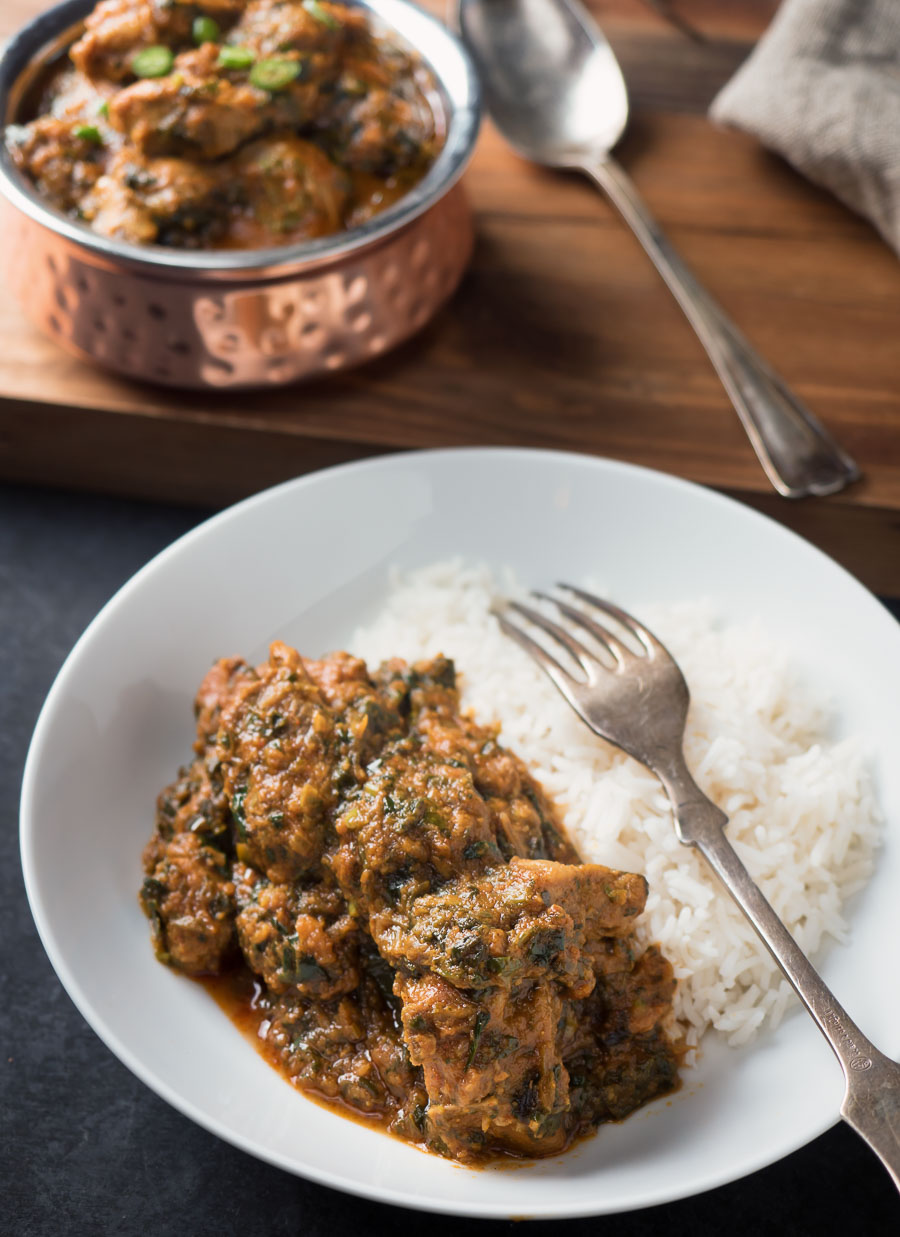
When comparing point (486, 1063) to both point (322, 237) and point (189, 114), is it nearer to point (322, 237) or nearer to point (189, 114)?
point (322, 237)

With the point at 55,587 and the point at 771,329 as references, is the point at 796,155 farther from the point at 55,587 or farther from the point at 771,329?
the point at 55,587

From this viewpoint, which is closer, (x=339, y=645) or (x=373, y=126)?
(x=339, y=645)

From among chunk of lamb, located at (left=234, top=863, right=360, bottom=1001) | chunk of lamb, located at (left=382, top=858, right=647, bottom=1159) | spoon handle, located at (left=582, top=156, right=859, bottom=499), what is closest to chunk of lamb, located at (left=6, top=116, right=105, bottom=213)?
spoon handle, located at (left=582, top=156, right=859, bottom=499)

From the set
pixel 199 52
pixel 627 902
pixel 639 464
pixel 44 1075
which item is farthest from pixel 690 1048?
pixel 199 52

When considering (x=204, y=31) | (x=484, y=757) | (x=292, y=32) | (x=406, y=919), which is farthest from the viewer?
(x=204, y=31)

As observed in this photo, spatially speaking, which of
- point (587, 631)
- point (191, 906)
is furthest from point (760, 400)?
point (191, 906)

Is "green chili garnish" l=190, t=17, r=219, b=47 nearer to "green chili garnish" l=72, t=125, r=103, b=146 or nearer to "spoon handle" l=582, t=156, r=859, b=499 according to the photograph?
"green chili garnish" l=72, t=125, r=103, b=146
